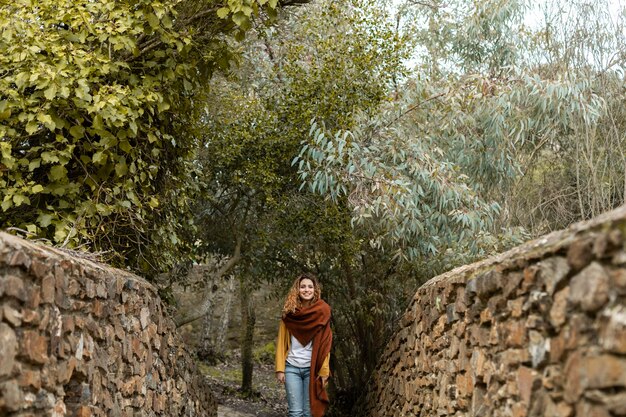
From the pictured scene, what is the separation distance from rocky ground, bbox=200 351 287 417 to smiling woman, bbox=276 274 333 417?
5.04 m

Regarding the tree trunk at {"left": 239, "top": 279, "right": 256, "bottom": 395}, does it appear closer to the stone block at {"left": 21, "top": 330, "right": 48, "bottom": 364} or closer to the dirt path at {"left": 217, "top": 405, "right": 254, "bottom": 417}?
the dirt path at {"left": 217, "top": 405, "right": 254, "bottom": 417}

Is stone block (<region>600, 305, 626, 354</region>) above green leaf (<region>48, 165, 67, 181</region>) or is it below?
below

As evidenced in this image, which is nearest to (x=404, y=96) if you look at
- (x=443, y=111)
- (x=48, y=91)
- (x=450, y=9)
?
A: (x=443, y=111)

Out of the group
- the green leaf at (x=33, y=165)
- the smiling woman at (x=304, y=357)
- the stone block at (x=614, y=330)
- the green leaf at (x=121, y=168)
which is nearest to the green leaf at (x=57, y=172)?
the green leaf at (x=33, y=165)

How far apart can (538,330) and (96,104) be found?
4124 millimetres

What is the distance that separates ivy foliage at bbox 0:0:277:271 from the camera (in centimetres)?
599

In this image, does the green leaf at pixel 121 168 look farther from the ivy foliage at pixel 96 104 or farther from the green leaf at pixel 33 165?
the green leaf at pixel 33 165

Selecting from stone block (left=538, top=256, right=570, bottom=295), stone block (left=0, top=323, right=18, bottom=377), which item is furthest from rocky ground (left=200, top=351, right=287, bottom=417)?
stone block (left=538, top=256, right=570, bottom=295)

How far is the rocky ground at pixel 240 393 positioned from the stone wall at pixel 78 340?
6389 millimetres

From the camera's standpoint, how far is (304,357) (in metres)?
7.62

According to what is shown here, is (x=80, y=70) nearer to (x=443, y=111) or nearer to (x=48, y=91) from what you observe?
(x=48, y=91)

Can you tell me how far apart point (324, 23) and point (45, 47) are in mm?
5345

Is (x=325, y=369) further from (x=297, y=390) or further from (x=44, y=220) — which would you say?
(x=44, y=220)

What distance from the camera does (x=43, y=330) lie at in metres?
3.55
